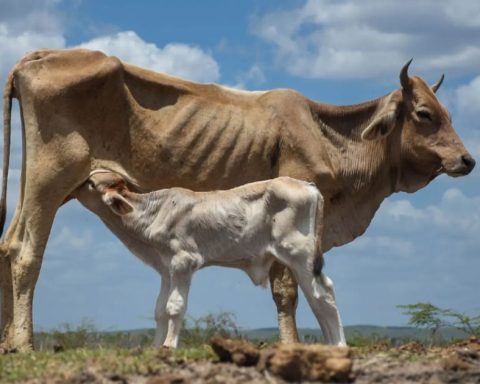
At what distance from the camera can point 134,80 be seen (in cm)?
1298

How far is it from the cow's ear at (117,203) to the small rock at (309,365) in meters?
3.68

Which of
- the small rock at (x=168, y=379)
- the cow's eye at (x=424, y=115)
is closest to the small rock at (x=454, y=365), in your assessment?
the small rock at (x=168, y=379)

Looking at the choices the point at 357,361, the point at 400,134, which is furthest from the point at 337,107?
the point at 357,361

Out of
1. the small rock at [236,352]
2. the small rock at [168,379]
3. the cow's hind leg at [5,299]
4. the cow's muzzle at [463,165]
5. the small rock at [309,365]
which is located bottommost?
the small rock at [168,379]

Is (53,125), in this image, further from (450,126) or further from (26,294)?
(450,126)

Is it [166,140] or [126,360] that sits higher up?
[166,140]

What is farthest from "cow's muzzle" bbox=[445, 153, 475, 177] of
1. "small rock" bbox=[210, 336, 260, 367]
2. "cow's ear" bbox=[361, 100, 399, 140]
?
"small rock" bbox=[210, 336, 260, 367]

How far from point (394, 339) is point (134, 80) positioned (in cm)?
477

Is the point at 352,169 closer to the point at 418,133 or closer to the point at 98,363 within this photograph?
the point at 418,133

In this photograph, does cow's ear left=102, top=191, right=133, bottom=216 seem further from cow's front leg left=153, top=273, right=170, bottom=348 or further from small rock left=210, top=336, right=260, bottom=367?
small rock left=210, top=336, right=260, bottom=367

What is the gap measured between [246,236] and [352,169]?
3.65 m

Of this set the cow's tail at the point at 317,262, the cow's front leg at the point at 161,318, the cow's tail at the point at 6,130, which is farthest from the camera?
the cow's tail at the point at 6,130

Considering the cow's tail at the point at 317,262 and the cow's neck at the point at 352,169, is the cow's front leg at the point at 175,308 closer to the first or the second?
the cow's tail at the point at 317,262

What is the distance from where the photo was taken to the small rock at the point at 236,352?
8109 millimetres
